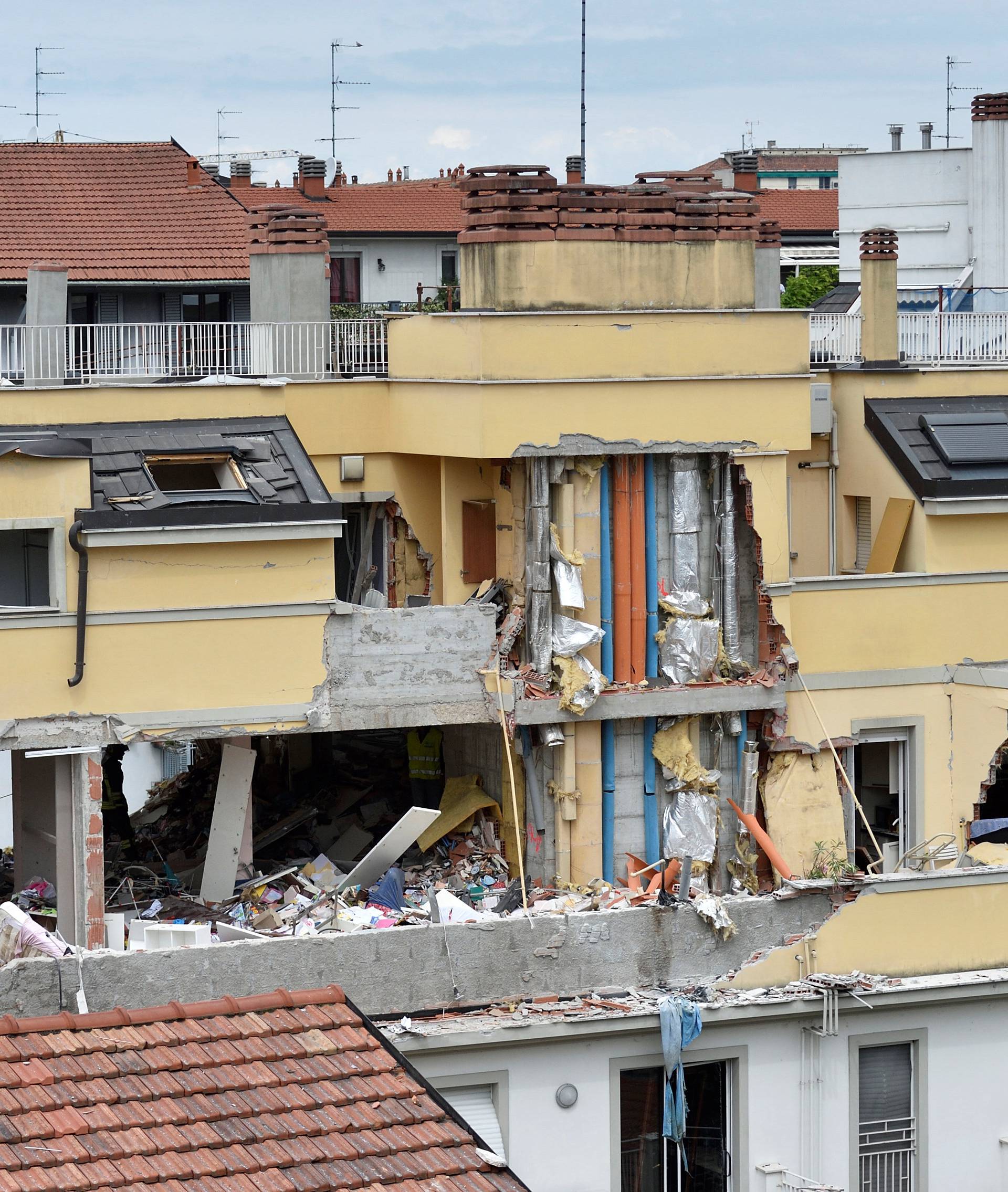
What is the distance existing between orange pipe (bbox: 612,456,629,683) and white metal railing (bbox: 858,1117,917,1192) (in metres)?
5.92

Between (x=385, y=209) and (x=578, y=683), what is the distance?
136 feet

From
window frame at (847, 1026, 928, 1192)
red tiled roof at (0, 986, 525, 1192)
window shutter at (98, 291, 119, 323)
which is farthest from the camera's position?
window shutter at (98, 291, 119, 323)

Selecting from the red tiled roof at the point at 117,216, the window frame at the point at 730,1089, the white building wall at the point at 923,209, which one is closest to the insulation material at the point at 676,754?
the window frame at the point at 730,1089

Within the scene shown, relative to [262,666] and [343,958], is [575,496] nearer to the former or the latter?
[262,666]

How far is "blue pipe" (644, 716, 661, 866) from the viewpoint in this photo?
25.5 m

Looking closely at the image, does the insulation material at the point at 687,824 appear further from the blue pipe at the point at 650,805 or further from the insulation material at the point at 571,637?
the insulation material at the point at 571,637

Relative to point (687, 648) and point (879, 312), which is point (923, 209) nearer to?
point (879, 312)

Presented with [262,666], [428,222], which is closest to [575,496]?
[262,666]

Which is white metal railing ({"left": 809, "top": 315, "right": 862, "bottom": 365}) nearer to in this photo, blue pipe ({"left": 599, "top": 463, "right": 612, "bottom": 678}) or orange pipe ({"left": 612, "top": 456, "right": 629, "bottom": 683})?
orange pipe ({"left": 612, "top": 456, "right": 629, "bottom": 683})

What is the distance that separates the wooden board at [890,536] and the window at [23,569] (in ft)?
33.3

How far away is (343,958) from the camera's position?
21.4 metres

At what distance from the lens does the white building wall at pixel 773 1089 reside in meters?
21.4

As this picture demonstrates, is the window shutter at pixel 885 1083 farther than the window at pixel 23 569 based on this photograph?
No

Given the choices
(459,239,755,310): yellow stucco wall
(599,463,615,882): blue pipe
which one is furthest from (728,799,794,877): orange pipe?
(459,239,755,310): yellow stucco wall
